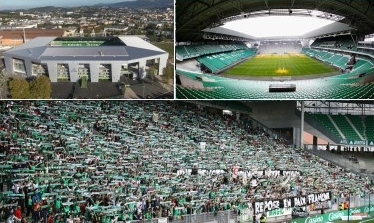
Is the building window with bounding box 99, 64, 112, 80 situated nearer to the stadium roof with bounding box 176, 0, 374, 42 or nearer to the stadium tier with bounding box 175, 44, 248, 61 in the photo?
the stadium tier with bounding box 175, 44, 248, 61

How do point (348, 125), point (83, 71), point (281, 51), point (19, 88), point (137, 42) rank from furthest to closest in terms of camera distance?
point (348, 125), point (281, 51), point (137, 42), point (83, 71), point (19, 88)

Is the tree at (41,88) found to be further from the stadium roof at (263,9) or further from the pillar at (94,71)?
the stadium roof at (263,9)

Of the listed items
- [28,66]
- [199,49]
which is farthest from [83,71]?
[199,49]

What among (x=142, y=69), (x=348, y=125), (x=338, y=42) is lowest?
(x=348, y=125)

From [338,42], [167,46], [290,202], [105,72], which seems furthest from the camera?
[338,42]

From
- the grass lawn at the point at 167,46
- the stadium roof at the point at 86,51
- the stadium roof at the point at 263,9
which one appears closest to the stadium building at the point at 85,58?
the stadium roof at the point at 86,51

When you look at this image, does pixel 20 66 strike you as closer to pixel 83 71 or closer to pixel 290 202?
pixel 83 71
